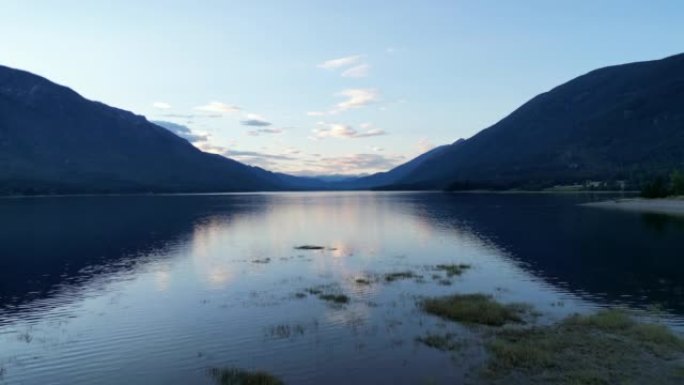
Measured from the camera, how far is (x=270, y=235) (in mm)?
120625

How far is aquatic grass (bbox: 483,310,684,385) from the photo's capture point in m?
28.4

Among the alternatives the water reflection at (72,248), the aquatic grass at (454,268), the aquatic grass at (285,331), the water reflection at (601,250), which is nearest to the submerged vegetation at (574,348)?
the aquatic grass at (285,331)

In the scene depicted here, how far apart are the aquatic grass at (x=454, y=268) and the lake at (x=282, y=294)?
4.14 feet

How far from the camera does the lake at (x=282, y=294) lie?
3331 centimetres

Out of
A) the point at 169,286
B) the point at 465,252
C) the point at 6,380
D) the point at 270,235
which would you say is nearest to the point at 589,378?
the point at 6,380

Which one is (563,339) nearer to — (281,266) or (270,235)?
(281,266)

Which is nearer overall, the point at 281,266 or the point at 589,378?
the point at 589,378

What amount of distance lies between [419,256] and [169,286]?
4061 cm

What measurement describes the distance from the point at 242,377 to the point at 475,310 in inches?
874

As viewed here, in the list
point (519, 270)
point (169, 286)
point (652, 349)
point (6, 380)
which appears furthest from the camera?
point (519, 270)

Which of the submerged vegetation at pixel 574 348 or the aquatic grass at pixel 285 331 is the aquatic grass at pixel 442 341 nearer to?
the submerged vegetation at pixel 574 348

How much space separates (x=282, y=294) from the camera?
182 ft

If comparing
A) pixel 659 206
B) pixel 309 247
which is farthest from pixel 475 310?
pixel 659 206

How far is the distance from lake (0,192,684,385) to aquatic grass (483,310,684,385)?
2.77 m
